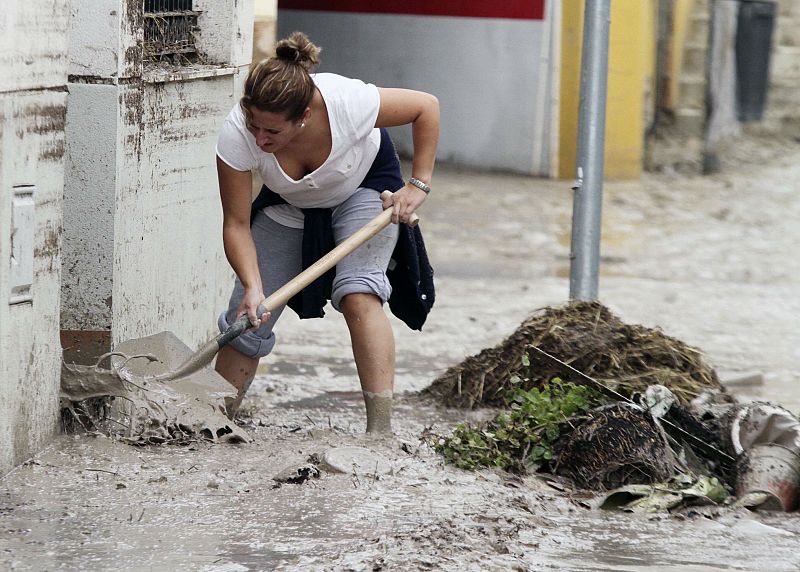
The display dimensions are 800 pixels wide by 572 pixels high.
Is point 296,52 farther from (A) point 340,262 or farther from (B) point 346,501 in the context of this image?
(B) point 346,501

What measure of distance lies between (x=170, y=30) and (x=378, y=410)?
1824 millimetres

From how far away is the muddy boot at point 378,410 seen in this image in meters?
4.46

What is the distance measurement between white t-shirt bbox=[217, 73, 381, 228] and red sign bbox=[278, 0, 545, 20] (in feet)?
27.9

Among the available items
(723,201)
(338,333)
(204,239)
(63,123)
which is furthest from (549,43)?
(63,123)

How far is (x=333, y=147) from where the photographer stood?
421cm

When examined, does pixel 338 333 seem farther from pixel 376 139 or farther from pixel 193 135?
pixel 376 139

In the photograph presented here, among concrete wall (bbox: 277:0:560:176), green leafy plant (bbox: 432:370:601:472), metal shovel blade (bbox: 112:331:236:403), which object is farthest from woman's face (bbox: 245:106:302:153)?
concrete wall (bbox: 277:0:560:176)

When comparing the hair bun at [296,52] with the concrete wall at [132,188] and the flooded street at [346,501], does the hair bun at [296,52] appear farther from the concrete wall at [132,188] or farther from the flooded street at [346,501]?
the flooded street at [346,501]

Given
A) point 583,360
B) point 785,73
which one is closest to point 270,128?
point 583,360

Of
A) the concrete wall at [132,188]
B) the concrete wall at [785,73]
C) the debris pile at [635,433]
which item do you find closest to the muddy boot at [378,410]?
the debris pile at [635,433]

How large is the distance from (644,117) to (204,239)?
8596 mm

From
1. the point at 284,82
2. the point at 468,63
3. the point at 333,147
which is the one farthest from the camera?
the point at 468,63

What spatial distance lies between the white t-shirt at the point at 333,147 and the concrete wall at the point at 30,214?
0.55 meters

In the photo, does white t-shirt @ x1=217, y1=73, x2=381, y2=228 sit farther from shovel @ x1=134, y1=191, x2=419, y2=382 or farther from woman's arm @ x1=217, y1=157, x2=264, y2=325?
shovel @ x1=134, y1=191, x2=419, y2=382
